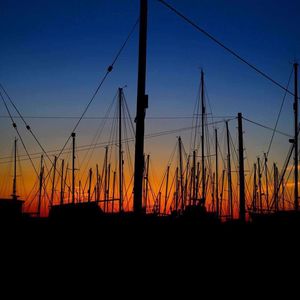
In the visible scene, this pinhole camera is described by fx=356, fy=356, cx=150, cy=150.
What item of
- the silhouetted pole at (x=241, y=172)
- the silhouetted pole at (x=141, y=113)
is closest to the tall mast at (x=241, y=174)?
the silhouetted pole at (x=241, y=172)

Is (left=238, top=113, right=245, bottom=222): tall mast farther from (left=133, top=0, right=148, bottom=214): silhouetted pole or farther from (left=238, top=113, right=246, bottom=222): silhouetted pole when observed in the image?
(left=133, top=0, right=148, bottom=214): silhouetted pole

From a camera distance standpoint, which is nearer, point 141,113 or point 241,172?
point 141,113

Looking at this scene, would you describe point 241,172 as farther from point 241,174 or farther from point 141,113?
point 141,113

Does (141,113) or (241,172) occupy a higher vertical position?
(241,172)

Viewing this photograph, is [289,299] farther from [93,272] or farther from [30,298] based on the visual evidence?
[30,298]

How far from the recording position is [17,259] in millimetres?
13891

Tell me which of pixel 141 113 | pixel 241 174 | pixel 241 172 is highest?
pixel 241 172

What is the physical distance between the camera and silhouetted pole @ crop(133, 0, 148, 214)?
10273 mm

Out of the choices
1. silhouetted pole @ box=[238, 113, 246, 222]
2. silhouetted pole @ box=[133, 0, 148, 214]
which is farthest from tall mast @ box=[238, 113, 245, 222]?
silhouetted pole @ box=[133, 0, 148, 214]

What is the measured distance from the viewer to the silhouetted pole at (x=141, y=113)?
10.3m

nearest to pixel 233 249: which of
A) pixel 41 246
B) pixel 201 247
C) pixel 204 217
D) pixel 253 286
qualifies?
pixel 201 247

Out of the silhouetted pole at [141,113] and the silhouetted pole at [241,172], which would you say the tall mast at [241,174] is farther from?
the silhouetted pole at [141,113]

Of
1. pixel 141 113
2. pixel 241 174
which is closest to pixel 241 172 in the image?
pixel 241 174

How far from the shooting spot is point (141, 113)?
10.4 m
